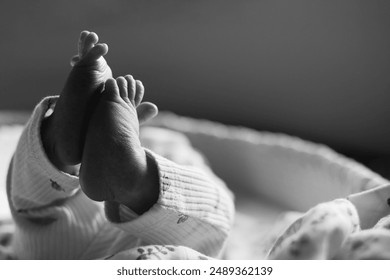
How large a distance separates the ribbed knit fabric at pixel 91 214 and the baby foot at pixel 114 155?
3cm

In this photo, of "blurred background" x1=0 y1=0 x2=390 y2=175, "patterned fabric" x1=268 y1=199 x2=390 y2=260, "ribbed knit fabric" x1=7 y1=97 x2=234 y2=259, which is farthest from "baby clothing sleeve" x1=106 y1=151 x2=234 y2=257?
"blurred background" x1=0 y1=0 x2=390 y2=175

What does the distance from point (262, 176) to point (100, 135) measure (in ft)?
1.71

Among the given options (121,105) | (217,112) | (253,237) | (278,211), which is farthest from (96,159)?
(217,112)

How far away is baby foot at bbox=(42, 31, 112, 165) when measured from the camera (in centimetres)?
48

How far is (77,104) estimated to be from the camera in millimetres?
476

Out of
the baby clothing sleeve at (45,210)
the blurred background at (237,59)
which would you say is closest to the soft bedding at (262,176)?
the baby clothing sleeve at (45,210)

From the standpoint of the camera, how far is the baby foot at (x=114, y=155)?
1.50 feet

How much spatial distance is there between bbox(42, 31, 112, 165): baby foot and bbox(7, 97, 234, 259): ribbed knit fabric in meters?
0.04

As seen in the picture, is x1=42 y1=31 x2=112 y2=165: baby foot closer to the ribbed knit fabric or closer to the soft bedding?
the ribbed knit fabric

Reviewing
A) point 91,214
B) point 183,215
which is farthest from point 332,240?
point 91,214

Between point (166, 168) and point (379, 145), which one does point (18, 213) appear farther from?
point (379, 145)

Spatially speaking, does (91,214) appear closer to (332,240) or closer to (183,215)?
(183,215)

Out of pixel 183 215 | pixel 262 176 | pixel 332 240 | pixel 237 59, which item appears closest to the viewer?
pixel 332 240

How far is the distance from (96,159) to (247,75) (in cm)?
77
